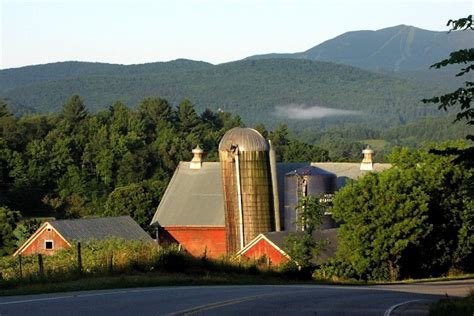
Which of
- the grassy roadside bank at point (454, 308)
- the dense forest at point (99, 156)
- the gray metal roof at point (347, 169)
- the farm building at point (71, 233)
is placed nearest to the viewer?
the grassy roadside bank at point (454, 308)

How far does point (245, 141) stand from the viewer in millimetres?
56750

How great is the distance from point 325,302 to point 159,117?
135 m

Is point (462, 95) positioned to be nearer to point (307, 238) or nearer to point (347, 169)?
point (307, 238)

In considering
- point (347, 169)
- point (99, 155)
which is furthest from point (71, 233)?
point (99, 155)

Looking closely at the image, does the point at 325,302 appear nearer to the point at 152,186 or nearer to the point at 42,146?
the point at 152,186

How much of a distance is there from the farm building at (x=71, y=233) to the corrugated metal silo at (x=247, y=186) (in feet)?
16.6

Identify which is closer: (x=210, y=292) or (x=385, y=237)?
(x=210, y=292)

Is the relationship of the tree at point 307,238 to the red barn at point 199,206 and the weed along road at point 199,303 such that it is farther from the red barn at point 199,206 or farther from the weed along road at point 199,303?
the weed along road at point 199,303

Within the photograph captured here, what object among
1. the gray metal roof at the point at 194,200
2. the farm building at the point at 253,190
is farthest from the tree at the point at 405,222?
the gray metal roof at the point at 194,200

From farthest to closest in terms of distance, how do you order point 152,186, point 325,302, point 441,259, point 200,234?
1. point 152,186
2. point 200,234
3. point 441,259
4. point 325,302

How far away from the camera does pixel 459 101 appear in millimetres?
17250

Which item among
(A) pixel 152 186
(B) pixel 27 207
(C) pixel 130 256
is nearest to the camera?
(C) pixel 130 256

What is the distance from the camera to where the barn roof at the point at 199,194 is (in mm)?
63656

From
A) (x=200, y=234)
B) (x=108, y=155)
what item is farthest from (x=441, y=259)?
(x=108, y=155)
